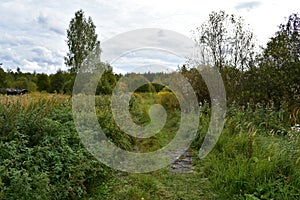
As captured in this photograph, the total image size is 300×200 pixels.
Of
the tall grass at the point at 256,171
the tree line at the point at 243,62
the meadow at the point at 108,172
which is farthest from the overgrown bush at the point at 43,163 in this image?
the tree line at the point at 243,62

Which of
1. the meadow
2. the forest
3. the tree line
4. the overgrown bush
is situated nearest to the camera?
the overgrown bush

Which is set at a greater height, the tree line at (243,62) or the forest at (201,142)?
the tree line at (243,62)

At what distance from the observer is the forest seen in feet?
9.63

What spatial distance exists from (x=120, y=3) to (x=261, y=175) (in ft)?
18.0

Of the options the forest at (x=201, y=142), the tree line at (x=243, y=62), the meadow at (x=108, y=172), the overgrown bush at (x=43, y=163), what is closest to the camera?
the overgrown bush at (x=43, y=163)

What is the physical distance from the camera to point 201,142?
220 inches

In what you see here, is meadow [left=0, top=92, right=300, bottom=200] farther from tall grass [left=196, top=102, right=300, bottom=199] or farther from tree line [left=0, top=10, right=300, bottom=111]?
tree line [left=0, top=10, right=300, bottom=111]

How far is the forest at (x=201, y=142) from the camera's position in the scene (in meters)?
2.94

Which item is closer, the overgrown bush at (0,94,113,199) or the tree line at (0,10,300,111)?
the overgrown bush at (0,94,113,199)

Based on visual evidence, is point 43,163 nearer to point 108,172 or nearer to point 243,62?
point 108,172

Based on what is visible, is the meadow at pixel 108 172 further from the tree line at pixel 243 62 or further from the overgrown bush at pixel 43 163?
the tree line at pixel 243 62

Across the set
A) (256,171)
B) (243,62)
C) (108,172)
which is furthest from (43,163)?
(243,62)

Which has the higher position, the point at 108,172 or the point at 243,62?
the point at 243,62

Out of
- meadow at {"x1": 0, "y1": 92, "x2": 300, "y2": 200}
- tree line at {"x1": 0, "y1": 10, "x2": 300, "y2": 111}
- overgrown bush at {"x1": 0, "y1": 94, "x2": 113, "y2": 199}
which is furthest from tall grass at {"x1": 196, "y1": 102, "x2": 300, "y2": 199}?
tree line at {"x1": 0, "y1": 10, "x2": 300, "y2": 111}
